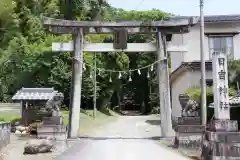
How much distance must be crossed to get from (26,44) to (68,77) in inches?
290

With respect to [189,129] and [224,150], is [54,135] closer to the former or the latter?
[189,129]

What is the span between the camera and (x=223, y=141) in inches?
523

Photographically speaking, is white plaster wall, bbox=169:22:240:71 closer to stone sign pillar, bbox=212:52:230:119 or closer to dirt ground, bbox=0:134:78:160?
dirt ground, bbox=0:134:78:160

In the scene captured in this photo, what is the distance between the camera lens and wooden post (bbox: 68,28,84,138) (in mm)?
23125

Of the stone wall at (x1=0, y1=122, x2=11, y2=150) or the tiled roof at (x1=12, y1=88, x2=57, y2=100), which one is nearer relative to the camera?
the stone wall at (x1=0, y1=122, x2=11, y2=150)

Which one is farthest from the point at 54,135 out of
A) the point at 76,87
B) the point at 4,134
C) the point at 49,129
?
the point at 4,134

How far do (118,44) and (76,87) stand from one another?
361 cm

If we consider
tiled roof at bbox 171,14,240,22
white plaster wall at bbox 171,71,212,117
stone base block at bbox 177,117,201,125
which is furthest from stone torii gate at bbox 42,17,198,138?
tiled roof at bbox 171,14,240,22

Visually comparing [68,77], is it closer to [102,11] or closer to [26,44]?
[26,44]

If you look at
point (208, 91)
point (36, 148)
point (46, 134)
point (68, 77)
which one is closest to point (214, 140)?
point (36, 148)

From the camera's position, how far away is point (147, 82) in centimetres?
6631

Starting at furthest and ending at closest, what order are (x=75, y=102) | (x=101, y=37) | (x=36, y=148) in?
(x=101, y=37)
(x=75, y=102)
(x=36, y=148)

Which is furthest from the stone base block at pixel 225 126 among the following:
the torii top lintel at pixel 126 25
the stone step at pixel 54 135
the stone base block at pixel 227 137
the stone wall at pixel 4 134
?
the torii top lintel at pixel 126 25

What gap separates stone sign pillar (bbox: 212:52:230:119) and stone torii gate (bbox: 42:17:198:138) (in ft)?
28.8
